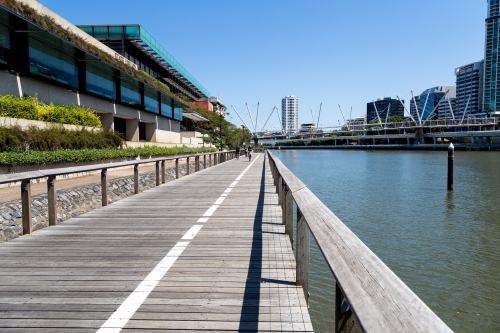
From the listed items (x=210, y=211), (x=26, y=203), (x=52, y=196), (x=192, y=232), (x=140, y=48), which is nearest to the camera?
(x=26, y=203)

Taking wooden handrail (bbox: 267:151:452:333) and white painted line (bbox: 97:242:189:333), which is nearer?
wooden handrail (bbox: 267:151:452:333)

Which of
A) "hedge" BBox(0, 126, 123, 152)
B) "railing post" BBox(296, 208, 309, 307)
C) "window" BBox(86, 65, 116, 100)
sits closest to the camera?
"railing post" BBox(296, 208, 309, 307)

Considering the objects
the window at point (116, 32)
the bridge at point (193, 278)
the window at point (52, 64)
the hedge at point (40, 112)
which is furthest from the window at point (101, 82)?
the bridge at point (193, 278)

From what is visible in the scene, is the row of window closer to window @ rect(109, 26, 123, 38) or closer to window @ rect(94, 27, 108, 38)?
window @ rect(109, 26, 123, 38)

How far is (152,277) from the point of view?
4.15 m

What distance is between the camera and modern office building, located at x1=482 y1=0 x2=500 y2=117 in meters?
168

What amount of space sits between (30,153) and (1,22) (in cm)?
808

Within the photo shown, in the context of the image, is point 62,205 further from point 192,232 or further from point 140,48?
point 140,48

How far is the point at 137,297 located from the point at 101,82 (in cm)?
2799

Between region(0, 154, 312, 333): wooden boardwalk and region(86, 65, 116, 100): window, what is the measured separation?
73.0ft

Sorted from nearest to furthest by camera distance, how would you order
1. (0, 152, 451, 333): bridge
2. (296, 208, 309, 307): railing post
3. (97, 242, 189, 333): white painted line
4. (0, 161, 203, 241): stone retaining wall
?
(0, 152, 451, 333): bridge, (97, 242, 189, 333): white painted line, (296, 208, 309, 307): railing post, (0, 161, 203, 241): stone retaining wall

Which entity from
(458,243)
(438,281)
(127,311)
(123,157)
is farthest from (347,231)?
(123,157)

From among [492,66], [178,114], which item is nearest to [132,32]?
[178,114]

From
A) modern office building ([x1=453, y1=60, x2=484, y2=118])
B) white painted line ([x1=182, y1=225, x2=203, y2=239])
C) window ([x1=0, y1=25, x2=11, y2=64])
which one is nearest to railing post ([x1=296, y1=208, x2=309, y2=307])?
white painted line ([x1=182, y1=225, x2=203, y2=239])
